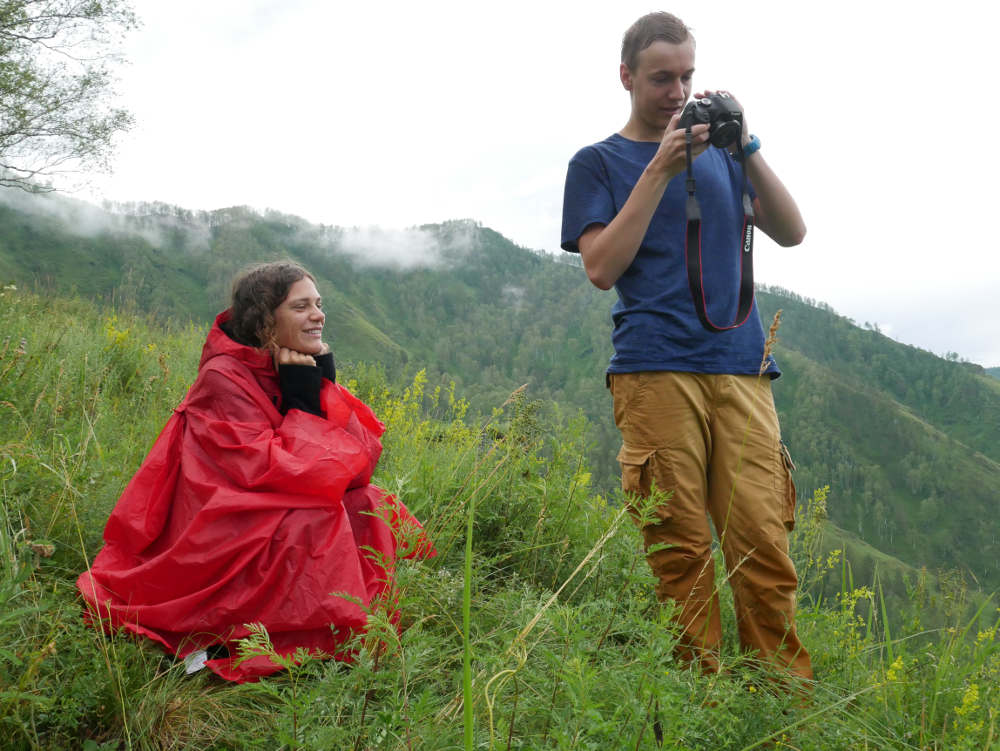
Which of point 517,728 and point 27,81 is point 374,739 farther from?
point 27,81

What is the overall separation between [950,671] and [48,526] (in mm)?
3416

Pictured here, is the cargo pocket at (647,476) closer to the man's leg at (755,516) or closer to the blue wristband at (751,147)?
the man's leg at (755,516)

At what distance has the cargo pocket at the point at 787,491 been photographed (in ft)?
7.43

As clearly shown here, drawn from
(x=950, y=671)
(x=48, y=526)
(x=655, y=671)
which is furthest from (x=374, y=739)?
(x=48, y=526)

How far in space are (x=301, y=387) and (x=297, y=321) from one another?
0.39 metres

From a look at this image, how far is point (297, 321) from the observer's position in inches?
119

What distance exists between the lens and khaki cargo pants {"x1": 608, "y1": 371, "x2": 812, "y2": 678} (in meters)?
2.18

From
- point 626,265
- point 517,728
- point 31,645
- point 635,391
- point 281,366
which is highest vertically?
point 626,265

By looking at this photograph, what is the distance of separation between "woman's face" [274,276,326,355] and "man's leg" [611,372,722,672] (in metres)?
1.61

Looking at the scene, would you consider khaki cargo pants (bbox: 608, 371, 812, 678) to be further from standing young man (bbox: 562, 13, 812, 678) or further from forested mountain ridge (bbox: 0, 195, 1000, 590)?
forested mountain ridge (bbox: 0, 195, 1000, 590)

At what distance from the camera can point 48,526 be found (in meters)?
2.63

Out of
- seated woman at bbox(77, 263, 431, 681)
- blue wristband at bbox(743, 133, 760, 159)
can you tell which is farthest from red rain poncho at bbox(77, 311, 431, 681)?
blue wristband at bbox(743, 133, 760, 159)

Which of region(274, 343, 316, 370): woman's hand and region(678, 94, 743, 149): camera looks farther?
region(274, 343, 316, 370): woman's hand

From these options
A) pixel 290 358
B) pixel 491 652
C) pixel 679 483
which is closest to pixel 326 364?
pixel 290 358
